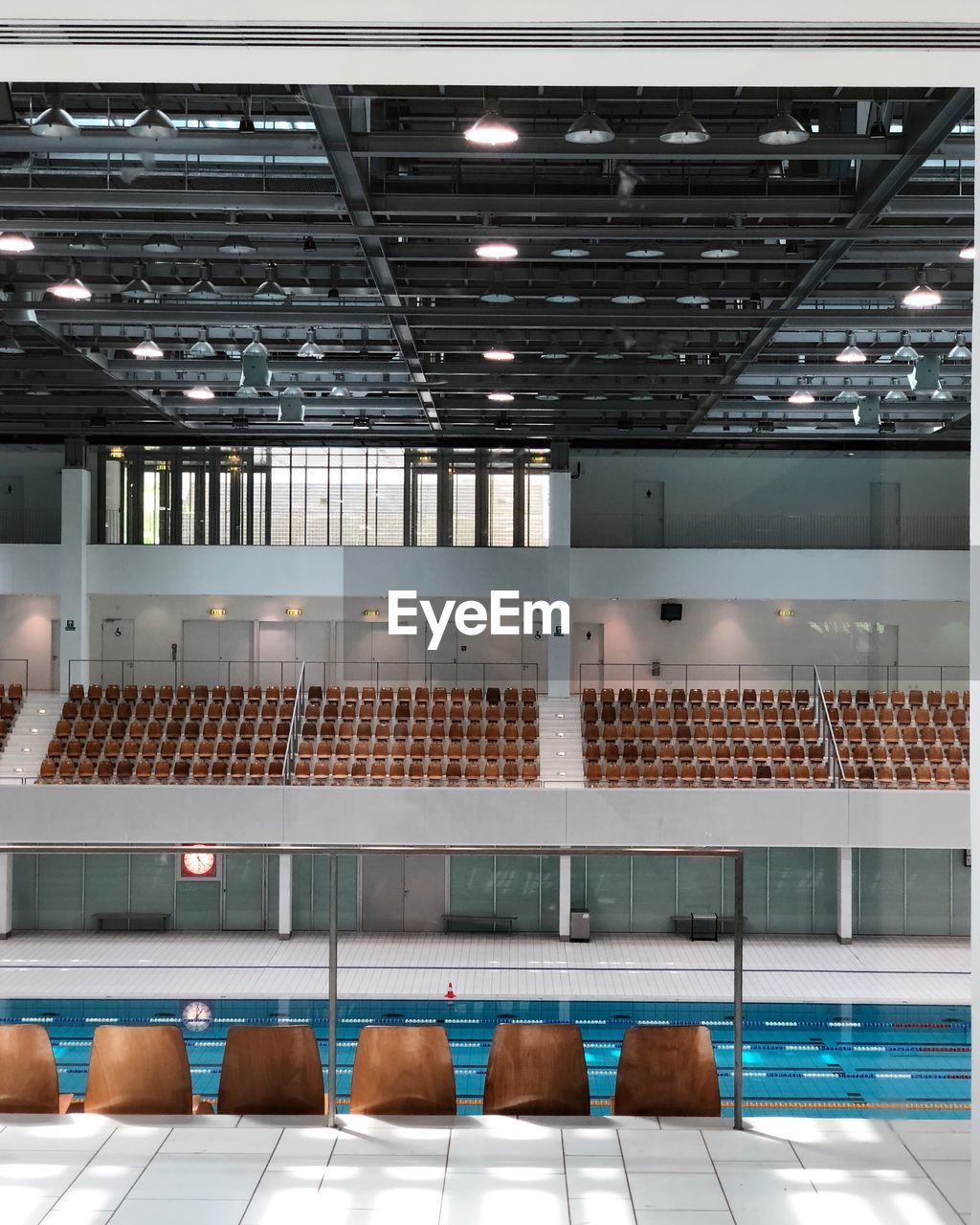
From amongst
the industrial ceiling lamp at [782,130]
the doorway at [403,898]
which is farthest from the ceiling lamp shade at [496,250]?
the doorway at [403,898]

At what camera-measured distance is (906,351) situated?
6070 millimetres

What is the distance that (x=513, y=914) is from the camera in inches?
273

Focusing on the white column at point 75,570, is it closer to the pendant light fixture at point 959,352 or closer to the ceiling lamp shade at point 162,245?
the ceiling lamp shade at point 162,245

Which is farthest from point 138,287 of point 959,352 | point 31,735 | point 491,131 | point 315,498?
point 959,352

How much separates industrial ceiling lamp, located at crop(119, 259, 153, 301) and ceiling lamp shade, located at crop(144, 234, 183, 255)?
5.0 inches

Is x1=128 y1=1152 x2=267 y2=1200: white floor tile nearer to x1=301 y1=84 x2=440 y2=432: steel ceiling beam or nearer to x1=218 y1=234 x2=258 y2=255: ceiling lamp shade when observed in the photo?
x1=301 y1=84 x2=440 y2=432: steel ceiling beam

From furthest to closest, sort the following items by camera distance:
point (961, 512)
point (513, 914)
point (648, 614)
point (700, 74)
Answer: point (513, 914) < point (648, 614) < point (961, 512) < point (700, 74)

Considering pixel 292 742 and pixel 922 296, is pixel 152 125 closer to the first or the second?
pixel 292 742

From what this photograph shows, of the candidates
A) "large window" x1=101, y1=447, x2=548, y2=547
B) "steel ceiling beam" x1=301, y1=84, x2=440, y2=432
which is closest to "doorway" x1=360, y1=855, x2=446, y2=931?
"large window" x1=101, y1=447, x2=548, y2=547

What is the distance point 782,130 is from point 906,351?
135cm

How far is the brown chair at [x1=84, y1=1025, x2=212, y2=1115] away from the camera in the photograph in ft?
14.7

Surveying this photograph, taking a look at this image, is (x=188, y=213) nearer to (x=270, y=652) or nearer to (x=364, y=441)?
(x=364, y=441)

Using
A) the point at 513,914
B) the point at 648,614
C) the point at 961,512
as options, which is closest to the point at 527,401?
the point at 648,614

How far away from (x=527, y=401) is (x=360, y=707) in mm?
1967
